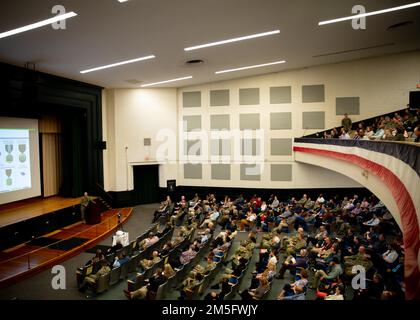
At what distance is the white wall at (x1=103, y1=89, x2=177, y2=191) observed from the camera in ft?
53.4

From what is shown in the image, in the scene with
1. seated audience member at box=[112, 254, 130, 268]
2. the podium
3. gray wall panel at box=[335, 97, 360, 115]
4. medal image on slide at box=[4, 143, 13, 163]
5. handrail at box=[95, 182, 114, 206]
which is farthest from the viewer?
gray wall panel at box=[335, 97, 360, 115]

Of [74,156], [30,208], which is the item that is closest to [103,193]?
[74,156]

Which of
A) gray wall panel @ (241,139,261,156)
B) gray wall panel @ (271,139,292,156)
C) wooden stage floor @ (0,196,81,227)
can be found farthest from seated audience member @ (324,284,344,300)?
gray wall panel @ (241,139,261,156)

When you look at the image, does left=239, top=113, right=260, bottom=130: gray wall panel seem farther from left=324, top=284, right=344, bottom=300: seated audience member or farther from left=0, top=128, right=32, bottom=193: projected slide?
left=324, top=284, right=344, bottom=300: seated audience member

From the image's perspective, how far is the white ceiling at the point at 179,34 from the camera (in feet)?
22.5

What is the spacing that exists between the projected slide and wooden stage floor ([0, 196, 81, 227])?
829 millimetres

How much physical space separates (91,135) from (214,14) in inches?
386

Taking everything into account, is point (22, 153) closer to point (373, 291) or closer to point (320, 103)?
point (373, 291)

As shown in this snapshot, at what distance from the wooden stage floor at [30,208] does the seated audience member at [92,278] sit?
13.7 feet

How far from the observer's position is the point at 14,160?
1111 cm

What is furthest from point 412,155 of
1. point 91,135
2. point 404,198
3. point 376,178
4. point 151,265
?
point 91,135

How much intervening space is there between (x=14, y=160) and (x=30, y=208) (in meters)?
2.00

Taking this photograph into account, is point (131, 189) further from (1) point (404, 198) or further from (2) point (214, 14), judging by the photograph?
(1) point (404, 198)

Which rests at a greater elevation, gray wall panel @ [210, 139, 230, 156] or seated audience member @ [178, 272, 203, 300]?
gray wall panel @ [210, 139, 230, 156]
